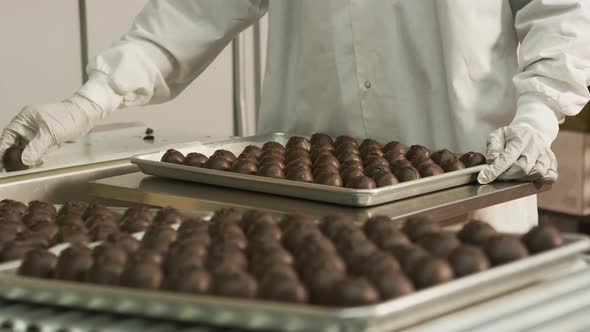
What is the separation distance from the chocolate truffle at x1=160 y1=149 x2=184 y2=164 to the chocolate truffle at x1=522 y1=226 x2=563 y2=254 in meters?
0.86

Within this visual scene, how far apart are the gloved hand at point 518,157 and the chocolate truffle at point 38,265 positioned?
87cm

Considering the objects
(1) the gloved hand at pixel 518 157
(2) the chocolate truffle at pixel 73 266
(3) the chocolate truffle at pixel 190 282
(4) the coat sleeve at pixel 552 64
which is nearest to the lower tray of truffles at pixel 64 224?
(2) the chocolate truffle at pixel 73 266

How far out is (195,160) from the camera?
173 cm

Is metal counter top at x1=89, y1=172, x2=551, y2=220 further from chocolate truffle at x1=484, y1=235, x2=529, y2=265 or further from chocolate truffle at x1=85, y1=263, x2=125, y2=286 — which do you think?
chocolate truffle at x1=85, y1=263, x2=125, y2=286

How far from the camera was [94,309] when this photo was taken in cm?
94

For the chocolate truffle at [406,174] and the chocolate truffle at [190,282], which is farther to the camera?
the chocolate truffle at [406,174]

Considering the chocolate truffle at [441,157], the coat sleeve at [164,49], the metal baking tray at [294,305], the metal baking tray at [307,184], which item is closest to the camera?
the metal baking tray at [294,305]

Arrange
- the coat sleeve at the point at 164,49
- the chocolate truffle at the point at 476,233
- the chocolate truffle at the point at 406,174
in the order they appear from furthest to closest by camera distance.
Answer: the coat sleeve at the point at 164,49
the chocolate truffle at the point at 406,174
the chocolate truffle at the point at 476,233

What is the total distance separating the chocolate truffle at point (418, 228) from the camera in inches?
42.0

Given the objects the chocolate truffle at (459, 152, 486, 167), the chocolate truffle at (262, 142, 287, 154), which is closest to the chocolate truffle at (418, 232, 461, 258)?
the chocolate truffle at (459, 152, 486, 167)

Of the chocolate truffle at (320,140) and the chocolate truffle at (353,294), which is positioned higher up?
the chocolate truffle at (353,294)

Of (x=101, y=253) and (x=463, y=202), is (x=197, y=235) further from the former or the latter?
(x=463, y=202)

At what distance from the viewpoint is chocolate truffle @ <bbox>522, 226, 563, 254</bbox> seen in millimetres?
1021

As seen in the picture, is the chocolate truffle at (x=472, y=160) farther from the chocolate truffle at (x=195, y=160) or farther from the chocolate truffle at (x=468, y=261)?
the chocolate truffle at (x=468, y=261)
